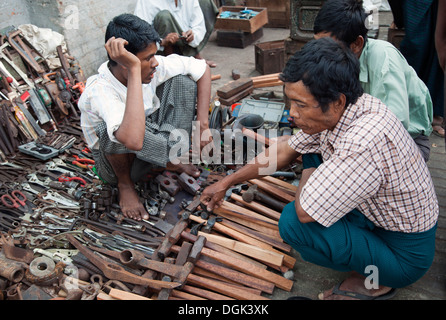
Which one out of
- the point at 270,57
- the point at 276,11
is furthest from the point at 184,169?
the point at 276,11

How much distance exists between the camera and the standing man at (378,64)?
2777 millimetres

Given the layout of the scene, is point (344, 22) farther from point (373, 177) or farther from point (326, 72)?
point (373, 177)

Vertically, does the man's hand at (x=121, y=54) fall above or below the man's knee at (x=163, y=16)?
above

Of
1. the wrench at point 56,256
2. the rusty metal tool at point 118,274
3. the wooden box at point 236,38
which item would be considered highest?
the rusty metal tool at point 118,274

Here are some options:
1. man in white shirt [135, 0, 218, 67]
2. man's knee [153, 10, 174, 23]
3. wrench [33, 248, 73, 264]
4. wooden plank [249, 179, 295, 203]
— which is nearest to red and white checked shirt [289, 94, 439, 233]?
wooden plank [249, 179, 295, 203]

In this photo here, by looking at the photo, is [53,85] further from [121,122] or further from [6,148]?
[121,122]

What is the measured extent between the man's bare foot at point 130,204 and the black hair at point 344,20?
6.95 ft

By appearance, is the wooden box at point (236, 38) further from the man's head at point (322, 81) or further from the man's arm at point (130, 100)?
the man's head at point (322, 81)

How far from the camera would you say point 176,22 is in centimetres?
510

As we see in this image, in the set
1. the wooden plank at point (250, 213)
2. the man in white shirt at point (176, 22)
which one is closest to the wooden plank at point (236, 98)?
the man in white shirt at point (176, 22)

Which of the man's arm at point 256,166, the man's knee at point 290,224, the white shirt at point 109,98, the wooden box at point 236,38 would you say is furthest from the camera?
the wooden box at point 236,38

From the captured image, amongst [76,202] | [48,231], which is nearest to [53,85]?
[76,202]

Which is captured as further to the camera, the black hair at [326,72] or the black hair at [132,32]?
the black hair at [132,32]

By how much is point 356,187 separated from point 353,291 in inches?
35.9
